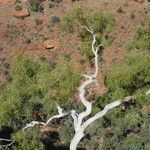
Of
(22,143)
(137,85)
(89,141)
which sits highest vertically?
(137,85)

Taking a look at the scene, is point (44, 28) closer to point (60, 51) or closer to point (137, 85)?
point (60, 51)

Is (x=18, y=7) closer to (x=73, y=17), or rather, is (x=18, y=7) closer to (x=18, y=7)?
(x=18, y=7)

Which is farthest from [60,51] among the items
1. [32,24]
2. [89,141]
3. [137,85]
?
[137,85]

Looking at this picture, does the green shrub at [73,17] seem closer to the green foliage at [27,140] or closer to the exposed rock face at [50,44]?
the green foliage at [27,140]

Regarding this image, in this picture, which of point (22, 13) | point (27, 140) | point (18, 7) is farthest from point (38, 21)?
point (27, 140)

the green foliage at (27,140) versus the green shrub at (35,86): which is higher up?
the green shrub at (35,86)

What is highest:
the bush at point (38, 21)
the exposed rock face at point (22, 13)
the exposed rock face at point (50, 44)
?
the bush at point (38, 21)

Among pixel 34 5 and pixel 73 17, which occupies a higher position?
pixel 73 17

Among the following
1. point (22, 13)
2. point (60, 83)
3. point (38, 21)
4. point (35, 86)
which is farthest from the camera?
point (22, 13)

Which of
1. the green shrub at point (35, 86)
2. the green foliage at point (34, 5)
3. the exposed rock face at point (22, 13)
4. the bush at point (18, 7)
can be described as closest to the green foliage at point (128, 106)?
the green shrub at point (35, 86)

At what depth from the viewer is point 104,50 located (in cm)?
5784

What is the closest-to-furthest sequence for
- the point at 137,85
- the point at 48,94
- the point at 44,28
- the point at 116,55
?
1. the point at 48,94
2. the point at 137,85
3. the point at 116,55
4. the point at 44,28

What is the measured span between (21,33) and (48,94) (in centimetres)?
3281

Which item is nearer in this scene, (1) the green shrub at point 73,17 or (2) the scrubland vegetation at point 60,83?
(2) the scrubland vegetation at point 60,83
